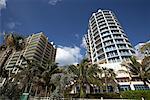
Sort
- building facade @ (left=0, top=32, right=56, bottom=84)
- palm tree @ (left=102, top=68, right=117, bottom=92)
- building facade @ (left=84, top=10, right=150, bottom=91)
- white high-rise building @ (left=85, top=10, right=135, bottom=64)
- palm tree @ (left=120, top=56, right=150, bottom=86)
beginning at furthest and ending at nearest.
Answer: building facade @ (left=0, top=32, right=56, bottom=84) → white high-rise building @ (left=85, top=10, right=135, bottom=64) → building facade @ (left=84, top=10, right=150, bottom=91) → palm tree @ (left=102, top=68, right=117, bottom=92) → palm tree @ (left=120, top=56, right=150, bottom=86)

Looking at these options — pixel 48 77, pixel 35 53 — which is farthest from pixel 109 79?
pixel 35 53

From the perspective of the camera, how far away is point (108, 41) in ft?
226

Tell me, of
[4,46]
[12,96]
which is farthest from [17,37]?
[12,96]

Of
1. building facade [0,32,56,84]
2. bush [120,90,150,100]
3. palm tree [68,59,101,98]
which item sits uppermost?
building facade [0,32,56,84]

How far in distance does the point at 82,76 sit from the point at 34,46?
63110 millimetres

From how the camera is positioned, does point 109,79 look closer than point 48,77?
No

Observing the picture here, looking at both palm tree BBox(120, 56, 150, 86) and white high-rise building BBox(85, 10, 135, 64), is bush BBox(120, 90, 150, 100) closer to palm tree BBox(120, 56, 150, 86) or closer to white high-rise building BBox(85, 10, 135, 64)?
palm tree BBox(120, 56, 150, 86)

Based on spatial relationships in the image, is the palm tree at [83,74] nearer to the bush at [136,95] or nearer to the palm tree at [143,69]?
the bush at [136,95]

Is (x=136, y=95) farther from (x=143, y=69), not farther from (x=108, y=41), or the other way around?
(x=108, y=41)

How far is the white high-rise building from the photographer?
6331cm

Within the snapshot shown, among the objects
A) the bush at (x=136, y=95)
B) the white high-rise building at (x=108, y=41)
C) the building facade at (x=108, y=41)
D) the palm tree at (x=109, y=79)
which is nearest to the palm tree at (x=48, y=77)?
the palm tree at (x=109, y=79)

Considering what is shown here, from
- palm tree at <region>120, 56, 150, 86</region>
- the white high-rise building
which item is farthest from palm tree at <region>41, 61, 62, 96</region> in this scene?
the white high-rise building

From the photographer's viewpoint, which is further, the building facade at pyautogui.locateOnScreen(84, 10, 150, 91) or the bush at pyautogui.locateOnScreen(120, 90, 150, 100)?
the building facade at pyautogui.locateOnScreen(84, 10, 150, 91)

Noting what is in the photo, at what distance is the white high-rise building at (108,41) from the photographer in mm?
63312
